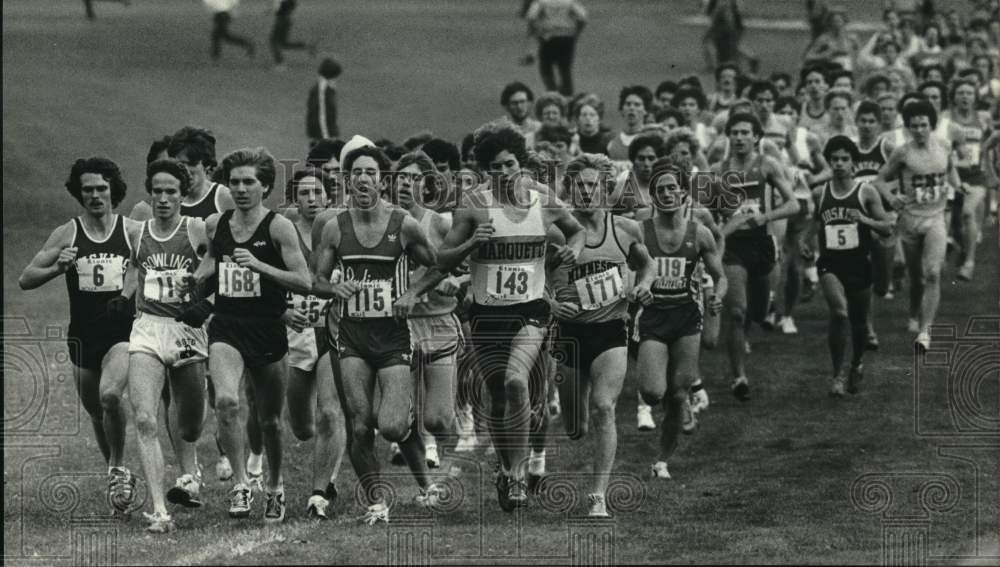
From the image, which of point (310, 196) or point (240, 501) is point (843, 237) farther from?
point (240, 501)

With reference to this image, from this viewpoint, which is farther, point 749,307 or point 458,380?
point 749,307

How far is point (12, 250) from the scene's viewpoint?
25.6 metres

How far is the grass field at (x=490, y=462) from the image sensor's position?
36.7ft

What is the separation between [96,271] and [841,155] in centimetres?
694

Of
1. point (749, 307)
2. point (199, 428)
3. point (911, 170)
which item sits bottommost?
point (199, 428)

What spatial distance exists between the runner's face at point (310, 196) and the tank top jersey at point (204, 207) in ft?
1.97

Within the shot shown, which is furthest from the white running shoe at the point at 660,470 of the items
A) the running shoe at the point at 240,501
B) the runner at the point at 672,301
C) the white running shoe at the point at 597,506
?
the running shoe at the point at 240,501

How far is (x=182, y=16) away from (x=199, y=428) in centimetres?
3106

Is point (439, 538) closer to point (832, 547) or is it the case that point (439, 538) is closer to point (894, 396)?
point (832, 547)

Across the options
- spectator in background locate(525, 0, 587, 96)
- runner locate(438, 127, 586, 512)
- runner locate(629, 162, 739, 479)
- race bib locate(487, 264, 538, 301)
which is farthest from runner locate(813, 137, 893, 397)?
spectator in background locate(525, 0, 587, 96)

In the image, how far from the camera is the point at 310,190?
13.3 m

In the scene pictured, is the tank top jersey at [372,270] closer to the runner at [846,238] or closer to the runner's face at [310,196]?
the runner's face at [310,196]

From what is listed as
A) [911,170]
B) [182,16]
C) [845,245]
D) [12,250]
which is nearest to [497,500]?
[845,245]

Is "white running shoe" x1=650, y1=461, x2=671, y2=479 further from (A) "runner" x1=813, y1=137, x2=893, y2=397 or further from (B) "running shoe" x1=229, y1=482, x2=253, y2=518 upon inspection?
(B) "running shoe" x1=229, y1=482, x2=253, y2=518
